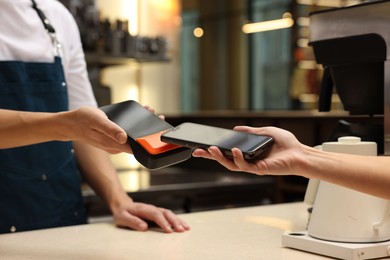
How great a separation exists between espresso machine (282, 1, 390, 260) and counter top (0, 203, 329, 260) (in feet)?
0.21

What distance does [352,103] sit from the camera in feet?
5.08

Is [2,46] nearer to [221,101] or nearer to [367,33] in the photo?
[367,33]

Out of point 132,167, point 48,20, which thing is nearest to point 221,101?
point 132,167

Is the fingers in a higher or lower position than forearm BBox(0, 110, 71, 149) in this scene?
lower

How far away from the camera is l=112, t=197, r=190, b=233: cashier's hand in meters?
1.51

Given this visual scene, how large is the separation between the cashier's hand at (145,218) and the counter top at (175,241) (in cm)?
2

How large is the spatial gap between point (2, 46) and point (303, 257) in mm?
1024

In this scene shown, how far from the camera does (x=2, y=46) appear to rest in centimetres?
168

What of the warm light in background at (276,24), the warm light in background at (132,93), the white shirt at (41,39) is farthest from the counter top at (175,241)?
the warm light in background at (276,24)

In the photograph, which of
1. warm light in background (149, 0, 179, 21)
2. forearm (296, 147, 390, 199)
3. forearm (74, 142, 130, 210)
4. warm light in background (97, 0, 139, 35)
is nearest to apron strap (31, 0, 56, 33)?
forearm (74, 142, 130, 210)

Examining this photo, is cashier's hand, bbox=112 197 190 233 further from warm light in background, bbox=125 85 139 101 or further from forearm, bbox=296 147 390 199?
warm light in background, bbox=125 85 139 101

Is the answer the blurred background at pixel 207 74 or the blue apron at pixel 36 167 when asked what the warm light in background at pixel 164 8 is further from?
the blue apron at pixel 36 167

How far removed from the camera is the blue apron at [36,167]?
1.66 meters

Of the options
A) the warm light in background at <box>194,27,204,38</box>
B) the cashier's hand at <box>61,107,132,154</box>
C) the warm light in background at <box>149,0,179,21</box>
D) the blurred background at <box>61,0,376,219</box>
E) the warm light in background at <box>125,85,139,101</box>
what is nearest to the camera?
the cashier's hand at <box>61,107,132,154</box>
